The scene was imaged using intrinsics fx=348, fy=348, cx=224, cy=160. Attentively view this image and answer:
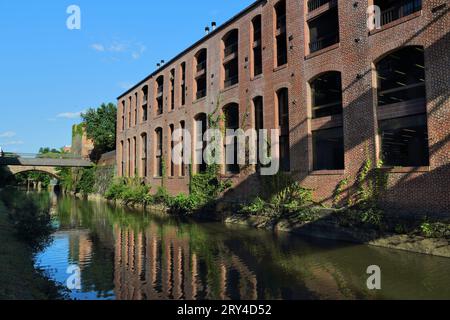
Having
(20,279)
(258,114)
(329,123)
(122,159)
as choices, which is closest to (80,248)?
(20,279)

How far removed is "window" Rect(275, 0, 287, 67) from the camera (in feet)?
60.2

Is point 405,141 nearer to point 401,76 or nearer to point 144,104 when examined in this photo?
point 401,76

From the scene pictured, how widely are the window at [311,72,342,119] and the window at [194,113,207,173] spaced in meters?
10.1

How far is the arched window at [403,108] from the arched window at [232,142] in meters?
9.38

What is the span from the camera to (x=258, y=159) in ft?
61.1

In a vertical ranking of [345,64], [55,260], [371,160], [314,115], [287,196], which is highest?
[345,64]

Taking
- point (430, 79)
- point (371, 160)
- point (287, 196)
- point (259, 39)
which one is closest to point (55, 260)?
point (287, 196)

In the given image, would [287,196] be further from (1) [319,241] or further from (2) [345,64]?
(2) [345,64]

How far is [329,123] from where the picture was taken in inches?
596

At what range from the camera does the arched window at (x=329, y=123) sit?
14.9 m

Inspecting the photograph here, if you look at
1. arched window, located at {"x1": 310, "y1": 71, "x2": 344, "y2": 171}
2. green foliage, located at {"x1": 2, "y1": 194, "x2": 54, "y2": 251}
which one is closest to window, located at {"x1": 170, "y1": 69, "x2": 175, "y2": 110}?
arched window, located at {"x1": 310, "y1": 71, "x2": 344, "y2": 171}

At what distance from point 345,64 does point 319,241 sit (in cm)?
734

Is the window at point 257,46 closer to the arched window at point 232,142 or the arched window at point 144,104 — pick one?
the arched window at point 232,142

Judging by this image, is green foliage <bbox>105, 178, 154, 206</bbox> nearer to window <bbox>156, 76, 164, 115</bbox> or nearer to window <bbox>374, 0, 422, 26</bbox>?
window <bbox>156, 76, 164, 115</bbox>
